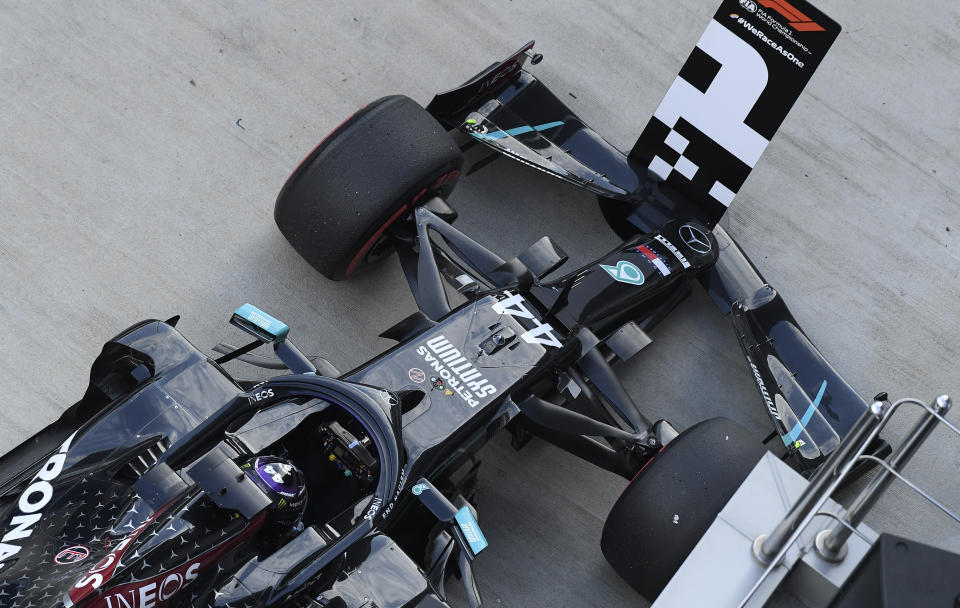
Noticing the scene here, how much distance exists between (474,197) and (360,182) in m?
1.11

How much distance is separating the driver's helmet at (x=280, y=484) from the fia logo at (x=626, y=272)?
1966mm

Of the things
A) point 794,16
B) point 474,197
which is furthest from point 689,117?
point 474,197

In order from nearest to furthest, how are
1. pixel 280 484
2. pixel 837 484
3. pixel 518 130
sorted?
A: pixel 837 484 → pixel 280 484 → pixel 518 130

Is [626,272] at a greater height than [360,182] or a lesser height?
greater

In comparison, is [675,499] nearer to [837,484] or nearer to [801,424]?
[801,424]

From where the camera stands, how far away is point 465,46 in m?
6.62

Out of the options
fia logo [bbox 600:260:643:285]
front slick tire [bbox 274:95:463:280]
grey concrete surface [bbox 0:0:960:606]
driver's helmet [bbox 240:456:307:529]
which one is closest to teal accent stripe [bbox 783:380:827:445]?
grey concrete surface [bbox 0:0:960:606]

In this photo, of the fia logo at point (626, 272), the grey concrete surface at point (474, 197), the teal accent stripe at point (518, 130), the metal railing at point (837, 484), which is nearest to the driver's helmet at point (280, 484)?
the grey concrete surface at point (474, 197)

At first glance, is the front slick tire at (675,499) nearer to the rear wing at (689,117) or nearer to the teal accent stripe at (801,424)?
the teal accent stripe at (801,424)

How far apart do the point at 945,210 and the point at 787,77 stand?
184 centimetres

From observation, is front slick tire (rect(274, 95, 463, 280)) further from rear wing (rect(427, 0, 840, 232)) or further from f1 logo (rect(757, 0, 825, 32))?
f1 logo (rect(757, 0, 825, 32))

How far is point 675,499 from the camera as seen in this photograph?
15.2 ft

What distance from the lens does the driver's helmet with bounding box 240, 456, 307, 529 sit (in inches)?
163

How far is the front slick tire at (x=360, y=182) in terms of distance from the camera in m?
5.27
